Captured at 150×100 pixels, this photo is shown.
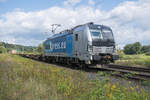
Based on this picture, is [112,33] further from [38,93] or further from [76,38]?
[38,93]

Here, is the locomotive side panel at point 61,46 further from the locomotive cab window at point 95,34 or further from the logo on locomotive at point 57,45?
the locomotive cab window at point 95,34

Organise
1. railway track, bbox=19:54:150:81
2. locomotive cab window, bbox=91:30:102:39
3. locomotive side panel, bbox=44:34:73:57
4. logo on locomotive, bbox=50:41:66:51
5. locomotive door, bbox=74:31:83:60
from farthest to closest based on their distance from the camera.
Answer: logo on locomotive, bbox=50:41:66:51
locomotive side panel, bbox=44:34:73:57
locomotive door, bbox=74:31:83:60
locomotive cab window, bbox=91:30:102:39
railway track, bbox=19:54:150:81

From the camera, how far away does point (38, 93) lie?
4.75m

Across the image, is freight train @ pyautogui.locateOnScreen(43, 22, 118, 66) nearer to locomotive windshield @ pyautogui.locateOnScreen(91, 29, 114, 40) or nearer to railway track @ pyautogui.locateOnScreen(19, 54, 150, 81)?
locomotive windshield @ pyautogui.locateOnScreen(91, 29, 114, 40)

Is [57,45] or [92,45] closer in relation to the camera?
[92,45]

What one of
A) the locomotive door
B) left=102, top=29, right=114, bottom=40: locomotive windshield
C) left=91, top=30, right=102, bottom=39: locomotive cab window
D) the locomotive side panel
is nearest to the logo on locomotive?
the locomotive side panel

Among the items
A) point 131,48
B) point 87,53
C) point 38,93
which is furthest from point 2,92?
point 131,48

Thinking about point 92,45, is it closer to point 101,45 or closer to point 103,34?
point 101,45

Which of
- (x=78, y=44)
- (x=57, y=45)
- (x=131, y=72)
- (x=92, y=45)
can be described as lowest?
(x=131, y=72)

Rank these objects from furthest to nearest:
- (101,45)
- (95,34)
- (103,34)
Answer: (103,34)
(95,34)
(101,45)

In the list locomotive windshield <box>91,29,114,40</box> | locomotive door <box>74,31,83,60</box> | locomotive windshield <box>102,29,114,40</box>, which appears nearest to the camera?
locomotive windshield <box>91,29,114,40</box>

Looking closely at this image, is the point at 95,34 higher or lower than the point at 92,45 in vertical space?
higher

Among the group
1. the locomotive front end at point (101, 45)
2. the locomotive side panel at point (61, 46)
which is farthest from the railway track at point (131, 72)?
the locomotive side panel at point (61, 46)

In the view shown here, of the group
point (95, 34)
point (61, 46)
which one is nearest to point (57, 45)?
point (61, 46)
